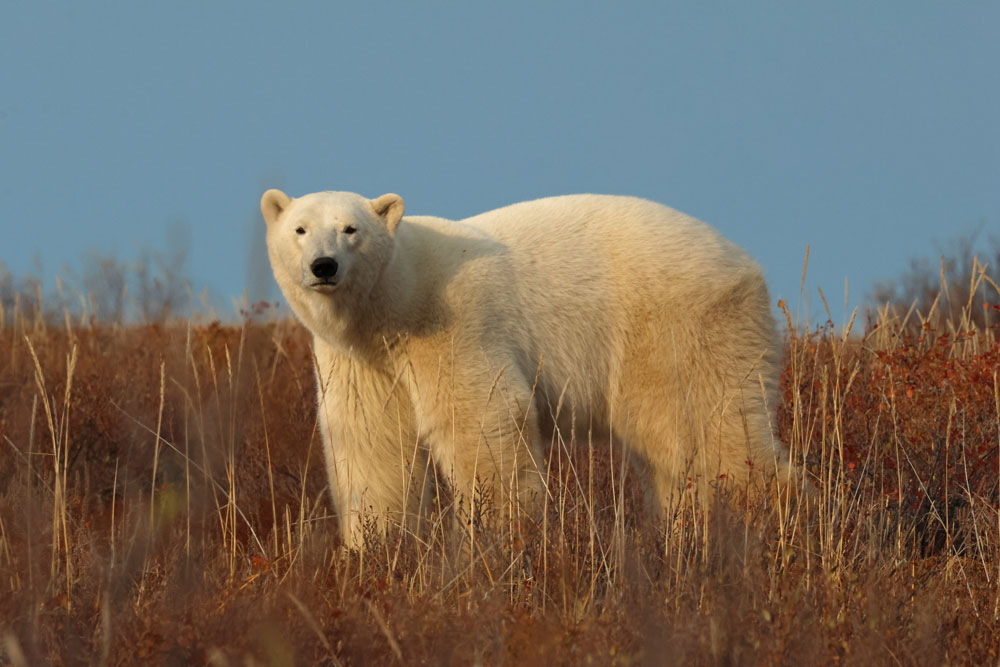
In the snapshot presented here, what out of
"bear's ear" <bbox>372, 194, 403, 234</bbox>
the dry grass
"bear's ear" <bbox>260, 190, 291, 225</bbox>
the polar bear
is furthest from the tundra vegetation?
"bear's ear" <bbox>372, 194, 403, 234</bbox>

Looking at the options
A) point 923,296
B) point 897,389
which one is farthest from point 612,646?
point 923,296

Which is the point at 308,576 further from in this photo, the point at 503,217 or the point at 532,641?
Result: the point at 503,217

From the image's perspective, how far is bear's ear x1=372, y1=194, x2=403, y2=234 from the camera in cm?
475

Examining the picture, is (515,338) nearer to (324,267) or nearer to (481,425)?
(481,425)

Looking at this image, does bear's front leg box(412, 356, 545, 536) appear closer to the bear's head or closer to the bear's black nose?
the bear's head

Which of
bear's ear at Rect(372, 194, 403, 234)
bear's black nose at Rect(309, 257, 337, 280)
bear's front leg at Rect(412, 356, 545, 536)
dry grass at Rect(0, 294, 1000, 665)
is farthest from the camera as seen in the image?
bear's ear at Rect(372, 194, 403, 234)

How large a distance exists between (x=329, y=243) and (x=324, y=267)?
0.40 feet

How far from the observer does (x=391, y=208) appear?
4.77m

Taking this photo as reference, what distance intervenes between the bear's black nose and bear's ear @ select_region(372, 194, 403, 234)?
18.6 inches

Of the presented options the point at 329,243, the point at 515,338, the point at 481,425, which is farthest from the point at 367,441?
the point at 329,243

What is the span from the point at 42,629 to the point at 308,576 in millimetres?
875

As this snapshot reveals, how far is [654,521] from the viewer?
4062mm

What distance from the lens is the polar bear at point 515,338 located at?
4609 millimetres

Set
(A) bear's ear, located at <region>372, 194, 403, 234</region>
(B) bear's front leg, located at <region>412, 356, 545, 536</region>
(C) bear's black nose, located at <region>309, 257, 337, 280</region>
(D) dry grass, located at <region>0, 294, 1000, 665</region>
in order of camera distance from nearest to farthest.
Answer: (D) dry grass, located at <region>0, 294, 1000, 665</region>
(C) bear's black nose, located at <region>309, 257, 337, 280</region>
(B) bear's front leg, located at <region>412, 356, 545, 536</region>
(A) bear's ear, located at <region>372, 194, 403, 234</region>
